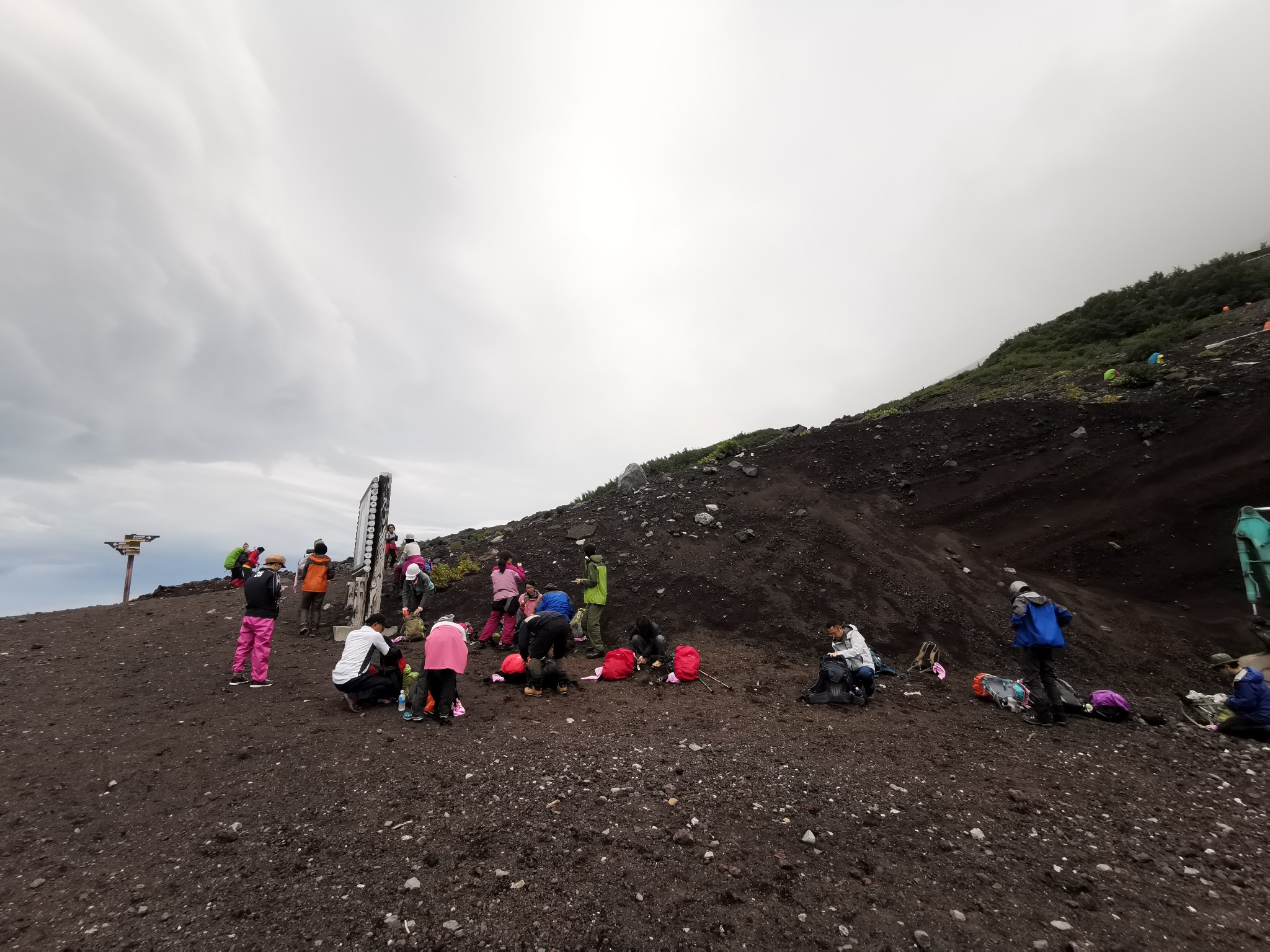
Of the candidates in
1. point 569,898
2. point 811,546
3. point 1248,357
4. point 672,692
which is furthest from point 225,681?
point 1248,357

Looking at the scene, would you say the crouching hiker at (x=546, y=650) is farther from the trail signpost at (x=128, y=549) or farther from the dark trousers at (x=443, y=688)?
the trail signpost at (x=128, y=549)

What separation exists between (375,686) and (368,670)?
0.25 m

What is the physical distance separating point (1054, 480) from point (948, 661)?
7381 mm

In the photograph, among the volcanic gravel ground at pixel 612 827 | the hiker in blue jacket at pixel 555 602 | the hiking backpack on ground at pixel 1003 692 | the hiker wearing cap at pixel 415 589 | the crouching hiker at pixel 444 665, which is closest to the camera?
the volcanic gravel ground at pixel 612 827

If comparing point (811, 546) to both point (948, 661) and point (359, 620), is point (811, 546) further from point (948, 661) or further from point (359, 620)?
point (359, 620)

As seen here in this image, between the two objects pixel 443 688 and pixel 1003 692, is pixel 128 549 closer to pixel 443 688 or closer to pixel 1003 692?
pixel 443 688

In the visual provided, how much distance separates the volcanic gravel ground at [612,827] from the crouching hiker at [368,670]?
36 cm

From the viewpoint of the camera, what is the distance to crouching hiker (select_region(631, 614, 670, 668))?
10.2m

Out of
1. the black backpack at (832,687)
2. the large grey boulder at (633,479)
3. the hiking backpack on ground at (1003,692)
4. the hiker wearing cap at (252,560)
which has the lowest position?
the hiking backpack on ground at (1003,692)

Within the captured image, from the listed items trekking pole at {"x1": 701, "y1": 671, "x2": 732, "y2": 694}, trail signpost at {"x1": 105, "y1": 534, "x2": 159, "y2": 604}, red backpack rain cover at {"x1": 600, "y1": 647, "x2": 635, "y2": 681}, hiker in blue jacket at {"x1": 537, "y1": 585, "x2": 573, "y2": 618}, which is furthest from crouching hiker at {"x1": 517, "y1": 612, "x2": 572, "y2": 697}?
trail signpost at {"x1": 105, "y1": 534, "x2": 159, "y2": 604}

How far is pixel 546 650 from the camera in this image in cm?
873

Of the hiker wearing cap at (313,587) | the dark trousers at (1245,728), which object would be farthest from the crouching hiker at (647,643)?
the dark trousers at (1245,728)

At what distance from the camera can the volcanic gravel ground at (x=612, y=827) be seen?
11.5 feet

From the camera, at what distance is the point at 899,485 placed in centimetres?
1580
